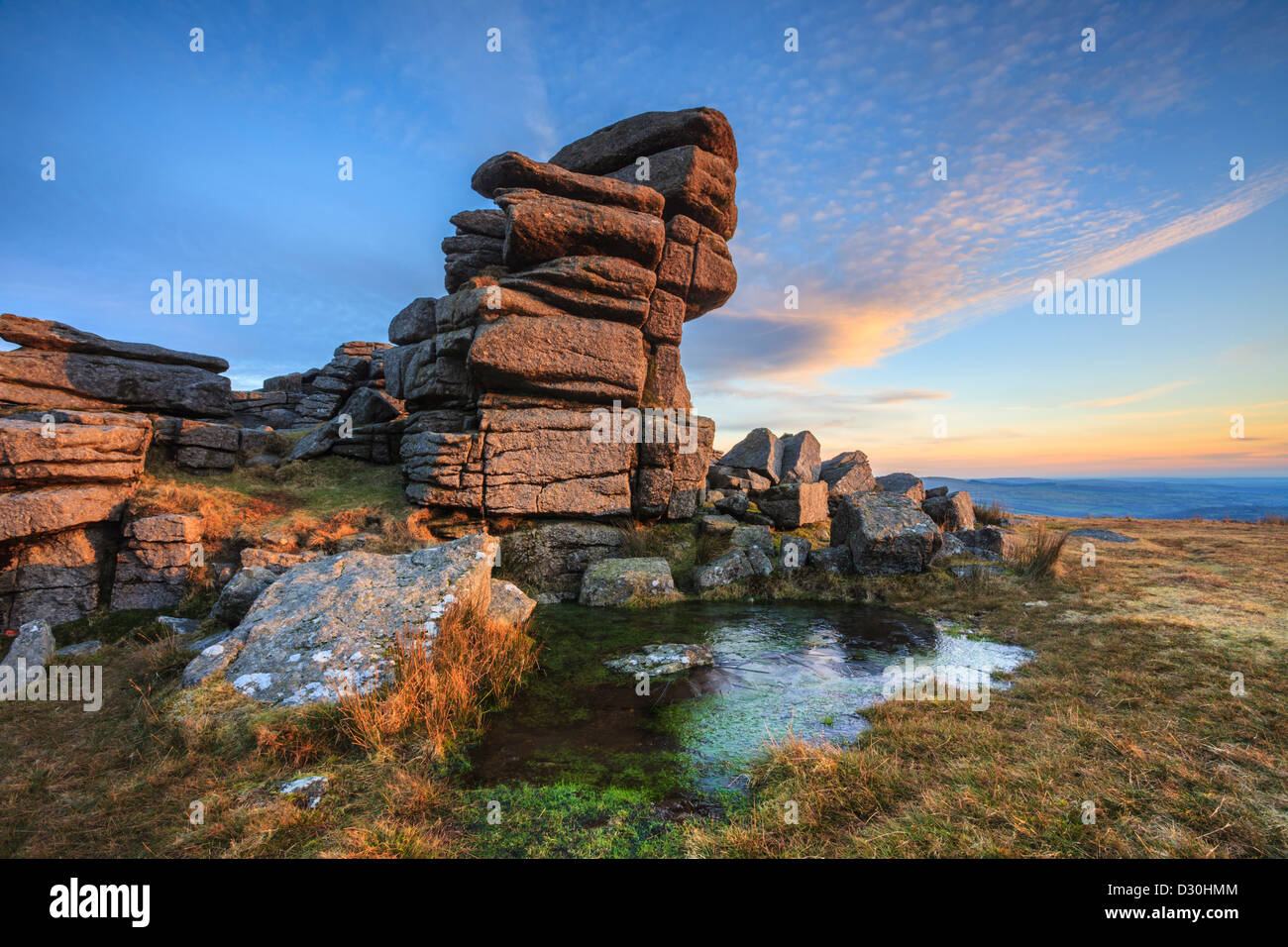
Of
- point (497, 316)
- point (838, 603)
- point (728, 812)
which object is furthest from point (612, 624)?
point (497, 316)

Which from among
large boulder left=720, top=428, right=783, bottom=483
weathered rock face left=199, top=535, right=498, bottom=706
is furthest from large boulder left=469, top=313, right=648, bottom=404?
weathered rock face left=199, top=535, right=498, bottom=706

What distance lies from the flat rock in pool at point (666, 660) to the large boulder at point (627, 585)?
12.8ft

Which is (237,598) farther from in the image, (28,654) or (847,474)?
(847,474)

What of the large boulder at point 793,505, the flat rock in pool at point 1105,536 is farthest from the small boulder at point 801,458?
the flat rock in pool at point 1105,536

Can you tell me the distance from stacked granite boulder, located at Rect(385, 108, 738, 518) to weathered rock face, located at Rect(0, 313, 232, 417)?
21.3 ft

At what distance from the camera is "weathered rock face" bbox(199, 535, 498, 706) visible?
680 centimetres

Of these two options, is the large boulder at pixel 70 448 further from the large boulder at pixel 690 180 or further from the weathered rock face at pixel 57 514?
the large boulder at pixel 690 180

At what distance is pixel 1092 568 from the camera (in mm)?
15594

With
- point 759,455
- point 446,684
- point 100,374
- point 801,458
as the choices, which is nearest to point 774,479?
point 759,455

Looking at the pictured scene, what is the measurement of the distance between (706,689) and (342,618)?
557 cm

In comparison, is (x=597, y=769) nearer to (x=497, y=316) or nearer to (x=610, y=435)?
(x=610, y=435)

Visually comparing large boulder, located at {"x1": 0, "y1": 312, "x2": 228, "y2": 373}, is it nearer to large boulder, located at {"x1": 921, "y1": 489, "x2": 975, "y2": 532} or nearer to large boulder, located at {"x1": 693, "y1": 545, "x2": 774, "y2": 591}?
large boulder, located at {"x1": 693, "y1": 545, "x2": 774, "y2": 591}

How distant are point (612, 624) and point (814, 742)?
21.4ft

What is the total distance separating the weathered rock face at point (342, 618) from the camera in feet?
22.3
